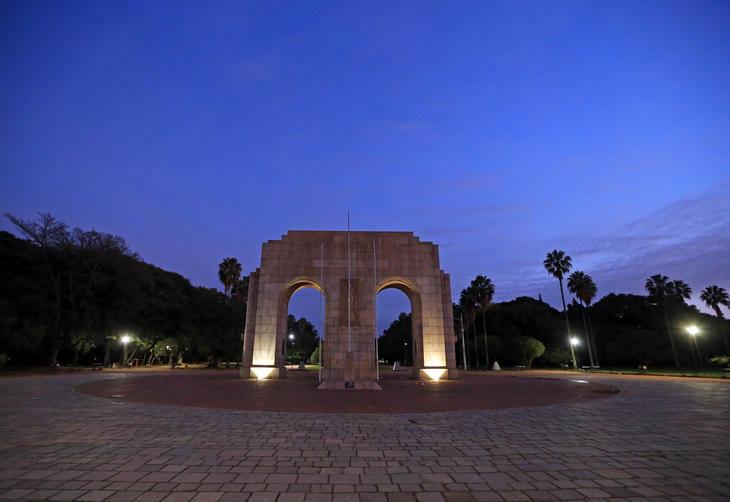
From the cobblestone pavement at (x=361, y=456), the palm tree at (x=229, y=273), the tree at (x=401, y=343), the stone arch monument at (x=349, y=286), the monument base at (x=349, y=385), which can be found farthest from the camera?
the tree at (x=401, y=343)

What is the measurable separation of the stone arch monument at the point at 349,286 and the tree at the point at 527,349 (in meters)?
27.5

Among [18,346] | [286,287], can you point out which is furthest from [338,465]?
[18,346]

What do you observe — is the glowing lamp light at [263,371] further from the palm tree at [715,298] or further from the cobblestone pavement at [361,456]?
the palm tree at [715,298]

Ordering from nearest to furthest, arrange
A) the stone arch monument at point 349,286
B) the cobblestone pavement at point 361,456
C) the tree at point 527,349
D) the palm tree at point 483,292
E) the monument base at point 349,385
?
the cobblestone pavement at point 361,456, the monument base at point 349,385, the stone arch monument at point 349,286, the tree at point 527,349, the palm tree at point 483,292

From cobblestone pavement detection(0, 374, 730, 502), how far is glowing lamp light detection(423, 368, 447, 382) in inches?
612

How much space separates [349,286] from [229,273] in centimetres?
4459

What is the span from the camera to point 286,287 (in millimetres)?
26594

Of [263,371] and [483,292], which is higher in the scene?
[483,292]

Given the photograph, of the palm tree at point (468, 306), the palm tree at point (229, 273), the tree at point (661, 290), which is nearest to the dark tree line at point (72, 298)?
the palm tree at point (229, 273)

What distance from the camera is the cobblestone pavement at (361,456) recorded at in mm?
4828

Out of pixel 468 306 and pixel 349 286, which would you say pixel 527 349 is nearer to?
pixel 468 306

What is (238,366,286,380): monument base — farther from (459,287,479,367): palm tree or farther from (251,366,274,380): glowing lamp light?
(459,287,479,367): palm tree

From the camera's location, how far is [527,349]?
48812 millimetres

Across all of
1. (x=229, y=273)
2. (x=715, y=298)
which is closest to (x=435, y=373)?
(x=229, y=273)
